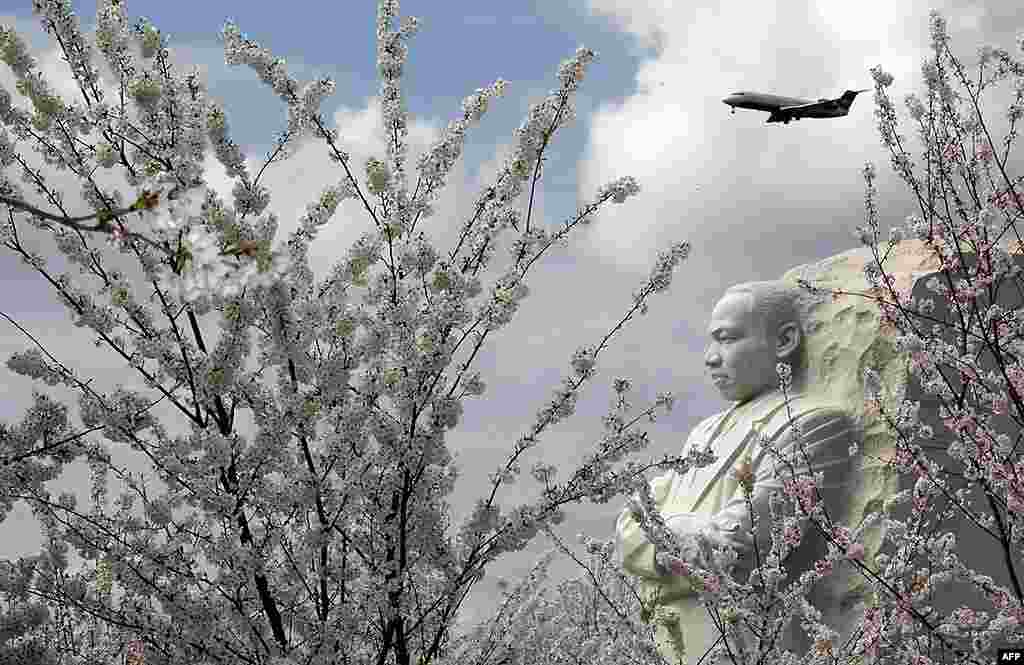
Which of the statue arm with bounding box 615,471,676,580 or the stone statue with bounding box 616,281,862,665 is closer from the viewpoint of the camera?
the stone statue with bounding box 616,281,862,665

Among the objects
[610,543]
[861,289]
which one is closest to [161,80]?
[610,543]

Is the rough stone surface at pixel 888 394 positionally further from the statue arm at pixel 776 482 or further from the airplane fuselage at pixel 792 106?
the airplane fuselage at pixel 792 106

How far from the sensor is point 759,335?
8641mm

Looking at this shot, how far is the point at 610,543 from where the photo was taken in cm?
662

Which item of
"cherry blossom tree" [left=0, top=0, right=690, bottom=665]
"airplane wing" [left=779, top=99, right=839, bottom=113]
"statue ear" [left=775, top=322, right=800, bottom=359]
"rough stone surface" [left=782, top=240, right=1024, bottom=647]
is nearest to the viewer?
"cherry blossom tree" [left=0, top=0, right=690, bottom=665]

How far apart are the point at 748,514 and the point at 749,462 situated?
37 centimetres

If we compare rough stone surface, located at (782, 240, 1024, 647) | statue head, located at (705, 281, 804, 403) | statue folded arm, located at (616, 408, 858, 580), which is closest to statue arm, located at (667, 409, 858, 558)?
statue folded arm, located at (616, 408, 858, 580)

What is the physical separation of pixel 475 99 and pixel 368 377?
1.26 metres

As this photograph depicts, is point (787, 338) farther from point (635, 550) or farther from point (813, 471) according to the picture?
point (635, 550)

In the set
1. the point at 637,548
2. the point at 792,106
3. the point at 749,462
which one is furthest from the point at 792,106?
the point at 637,548

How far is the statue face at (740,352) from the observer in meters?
8.65

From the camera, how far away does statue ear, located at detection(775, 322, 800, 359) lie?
28.3 feet

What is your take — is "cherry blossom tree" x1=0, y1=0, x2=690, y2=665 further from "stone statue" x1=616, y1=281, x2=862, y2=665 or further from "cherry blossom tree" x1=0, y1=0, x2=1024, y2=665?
"stone statue" x1=616, y1=281, x2=862, y2=665

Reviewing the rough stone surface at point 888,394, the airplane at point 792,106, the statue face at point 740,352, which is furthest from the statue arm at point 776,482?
the airplane at point 792,106
